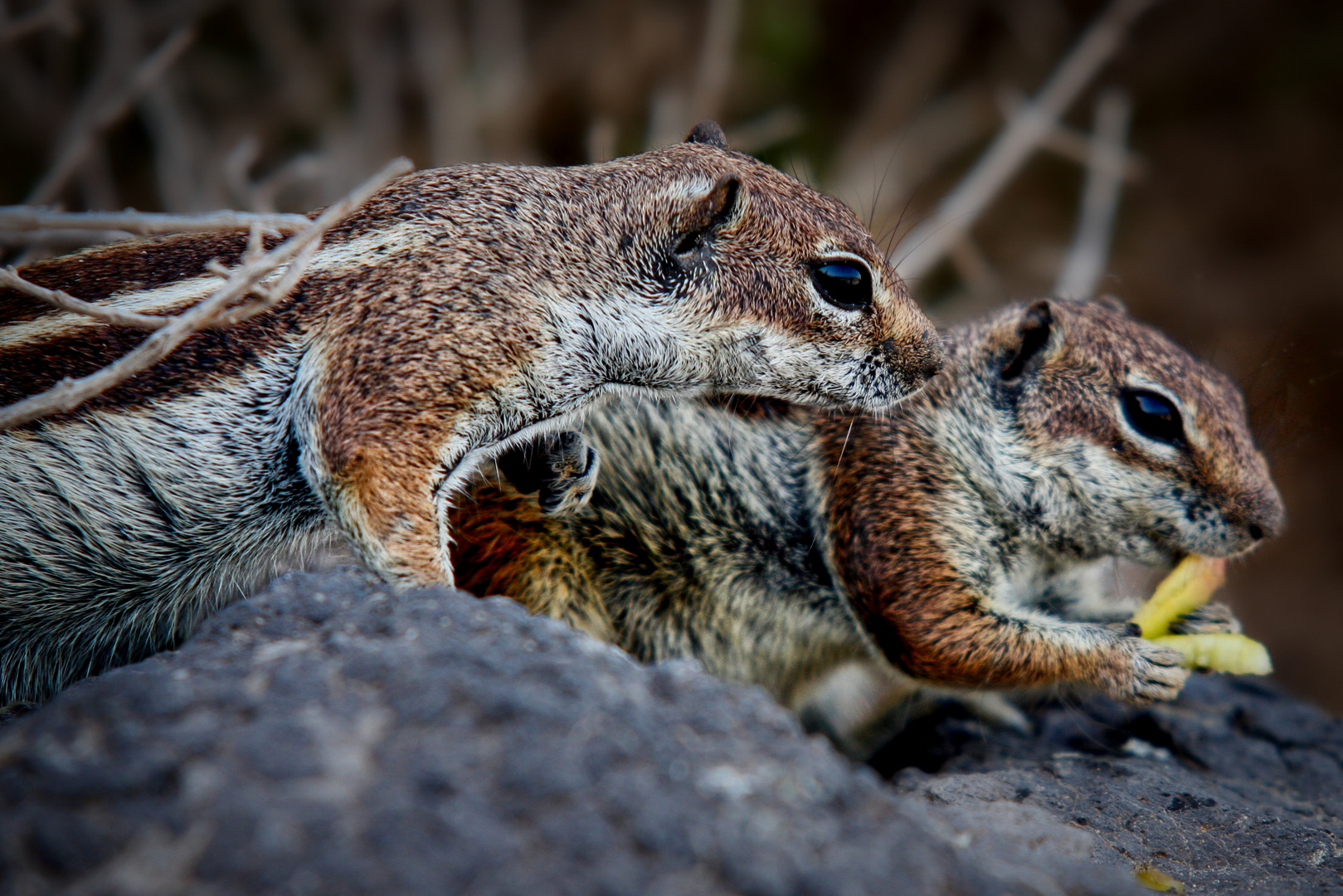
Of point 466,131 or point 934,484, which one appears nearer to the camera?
point 934,484

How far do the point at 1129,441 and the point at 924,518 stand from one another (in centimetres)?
63

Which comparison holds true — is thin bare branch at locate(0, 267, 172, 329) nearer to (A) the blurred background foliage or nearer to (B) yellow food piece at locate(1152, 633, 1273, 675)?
(B) yellow food piece at locate(1152, 633, 1273, 675)

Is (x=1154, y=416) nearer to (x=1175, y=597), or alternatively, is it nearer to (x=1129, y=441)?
(x=1129, y=441)

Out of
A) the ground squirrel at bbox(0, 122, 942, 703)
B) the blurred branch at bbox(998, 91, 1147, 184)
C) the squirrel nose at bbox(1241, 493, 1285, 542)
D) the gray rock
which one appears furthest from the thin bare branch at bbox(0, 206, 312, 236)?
the blurred branch at bbox(998, 91, 1147, 184)

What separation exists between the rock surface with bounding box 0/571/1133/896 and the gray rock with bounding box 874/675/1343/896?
0.67 metres

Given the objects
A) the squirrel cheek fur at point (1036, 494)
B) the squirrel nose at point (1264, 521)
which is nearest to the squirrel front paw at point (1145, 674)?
the squirrel cheek fur at point (1036, 494)

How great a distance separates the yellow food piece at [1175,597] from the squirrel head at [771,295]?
1.11 m

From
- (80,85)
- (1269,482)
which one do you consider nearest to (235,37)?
(80,85)

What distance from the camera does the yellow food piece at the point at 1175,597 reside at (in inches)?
119

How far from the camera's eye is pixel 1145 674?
2697 mm

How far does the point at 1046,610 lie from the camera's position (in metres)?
3.16

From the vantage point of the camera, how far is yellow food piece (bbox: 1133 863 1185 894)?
197cm

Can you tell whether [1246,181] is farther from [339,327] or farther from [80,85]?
[80,85]

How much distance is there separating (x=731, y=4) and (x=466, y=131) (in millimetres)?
1857
